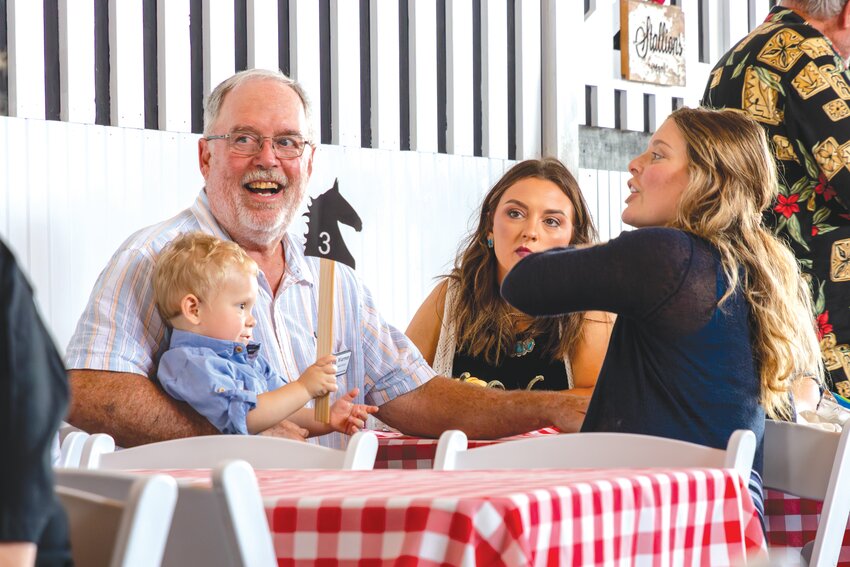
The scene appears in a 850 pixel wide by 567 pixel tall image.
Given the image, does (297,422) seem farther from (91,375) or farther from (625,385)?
(625,385)

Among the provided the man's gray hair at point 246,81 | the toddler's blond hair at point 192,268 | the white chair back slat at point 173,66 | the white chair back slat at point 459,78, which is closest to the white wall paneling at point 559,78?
the white chair back slat at point 459,78

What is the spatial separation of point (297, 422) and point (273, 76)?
902 millimetres

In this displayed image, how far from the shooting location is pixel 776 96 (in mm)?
3209

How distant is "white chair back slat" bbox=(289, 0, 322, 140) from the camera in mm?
4859

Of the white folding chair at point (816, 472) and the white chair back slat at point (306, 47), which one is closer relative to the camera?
the white folding chair at point (816, 472)

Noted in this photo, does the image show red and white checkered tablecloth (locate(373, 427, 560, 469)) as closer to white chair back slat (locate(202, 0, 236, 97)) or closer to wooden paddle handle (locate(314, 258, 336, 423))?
wooden paddle handle (locate(314, 258, 336, 423))

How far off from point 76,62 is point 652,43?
3.09 m

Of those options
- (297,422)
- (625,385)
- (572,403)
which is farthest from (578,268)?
→ (297,422)

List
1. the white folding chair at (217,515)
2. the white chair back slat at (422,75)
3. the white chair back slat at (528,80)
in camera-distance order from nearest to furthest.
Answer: the white folding chair at (217,515)
the white chair back slat at (422,75)
the white chair back slat at (528,80)

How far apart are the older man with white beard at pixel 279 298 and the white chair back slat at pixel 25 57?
3.93 ft

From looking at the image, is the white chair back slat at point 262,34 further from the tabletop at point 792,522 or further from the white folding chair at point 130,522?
the white folding chair at point 130,522

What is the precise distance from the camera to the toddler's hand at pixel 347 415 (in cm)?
251

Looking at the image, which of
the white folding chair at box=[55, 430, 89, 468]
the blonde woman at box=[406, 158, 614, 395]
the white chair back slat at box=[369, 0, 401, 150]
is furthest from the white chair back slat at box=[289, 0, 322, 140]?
the white folding chair at box=[55, 430, 89, 468]

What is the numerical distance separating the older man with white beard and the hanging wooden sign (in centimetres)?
327
